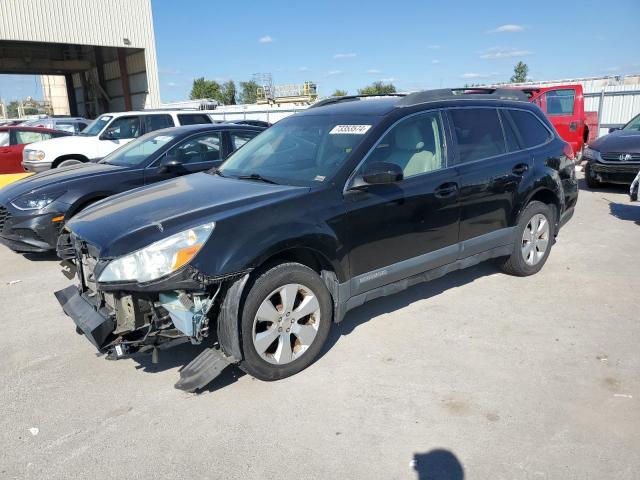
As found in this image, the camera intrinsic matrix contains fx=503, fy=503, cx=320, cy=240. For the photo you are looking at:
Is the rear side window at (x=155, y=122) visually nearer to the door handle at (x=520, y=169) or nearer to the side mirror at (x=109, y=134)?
the side mirror at (x=109, y=134)

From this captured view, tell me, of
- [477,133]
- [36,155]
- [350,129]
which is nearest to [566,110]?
[477,133]

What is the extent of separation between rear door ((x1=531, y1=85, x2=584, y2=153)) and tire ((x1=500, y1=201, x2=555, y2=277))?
25.6ft

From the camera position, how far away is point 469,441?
2816 mm

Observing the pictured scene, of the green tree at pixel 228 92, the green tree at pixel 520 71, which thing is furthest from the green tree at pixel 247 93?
the green tree at pixel 520 71

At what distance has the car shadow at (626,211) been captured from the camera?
26.6 ft

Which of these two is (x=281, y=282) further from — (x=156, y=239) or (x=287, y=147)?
(x=287, y=147)

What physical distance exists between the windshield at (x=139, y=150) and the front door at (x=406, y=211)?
3.99 metres

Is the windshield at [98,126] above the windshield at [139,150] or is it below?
above

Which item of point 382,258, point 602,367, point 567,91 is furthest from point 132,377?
point 567,91

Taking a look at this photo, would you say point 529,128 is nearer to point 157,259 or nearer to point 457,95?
point 457,95

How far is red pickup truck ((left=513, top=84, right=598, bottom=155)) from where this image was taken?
12.2 metres

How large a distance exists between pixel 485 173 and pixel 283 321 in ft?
7.82

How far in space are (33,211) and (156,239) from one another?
372 cm

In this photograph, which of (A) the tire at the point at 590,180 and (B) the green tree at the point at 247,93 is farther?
(B) the green tree at the point at 247,93
